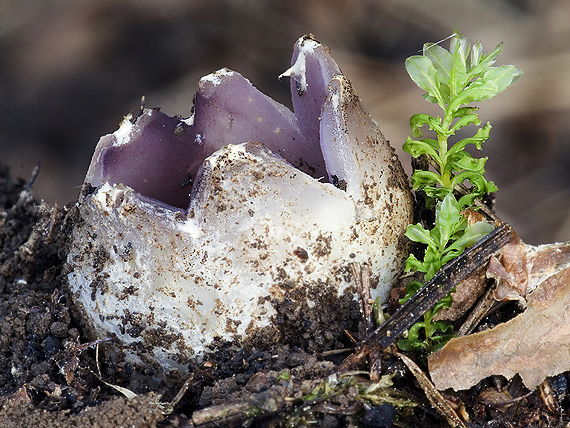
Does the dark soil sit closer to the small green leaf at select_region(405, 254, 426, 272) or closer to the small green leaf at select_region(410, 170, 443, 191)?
the small green leaf at select_region(405, 254, 426, 272)

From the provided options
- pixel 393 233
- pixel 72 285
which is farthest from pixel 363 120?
pixel 72 285

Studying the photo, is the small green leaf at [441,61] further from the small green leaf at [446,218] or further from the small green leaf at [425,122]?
the small green leaf at [446,218]

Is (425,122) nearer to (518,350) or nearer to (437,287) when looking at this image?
(437,287)

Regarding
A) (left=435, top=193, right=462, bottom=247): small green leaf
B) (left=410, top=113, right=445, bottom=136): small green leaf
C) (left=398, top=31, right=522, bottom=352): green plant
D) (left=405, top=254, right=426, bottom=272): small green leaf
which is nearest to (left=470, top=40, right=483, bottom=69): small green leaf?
(left=398, top=31, right=522, bottom=352): green plant

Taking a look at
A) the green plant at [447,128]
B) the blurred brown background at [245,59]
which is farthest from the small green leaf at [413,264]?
the blurred brown background at [245,59]

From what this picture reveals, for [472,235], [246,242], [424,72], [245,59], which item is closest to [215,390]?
[246,242]
